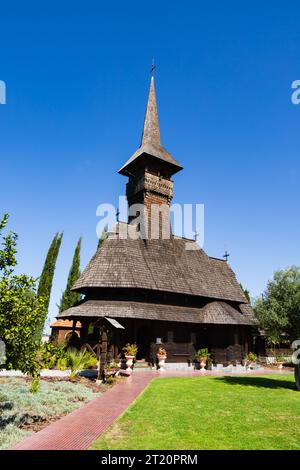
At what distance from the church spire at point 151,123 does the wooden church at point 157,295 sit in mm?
2380

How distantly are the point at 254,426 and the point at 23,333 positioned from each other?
6.19 meters

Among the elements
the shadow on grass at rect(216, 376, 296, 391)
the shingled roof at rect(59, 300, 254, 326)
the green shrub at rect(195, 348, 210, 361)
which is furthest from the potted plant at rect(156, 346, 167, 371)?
the shadow on grass at rect(216, 376, 296, 391)

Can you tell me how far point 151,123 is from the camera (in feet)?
118

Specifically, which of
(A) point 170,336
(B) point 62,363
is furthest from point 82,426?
(A) point 170,336

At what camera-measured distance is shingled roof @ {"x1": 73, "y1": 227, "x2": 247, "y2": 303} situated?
24641 mm

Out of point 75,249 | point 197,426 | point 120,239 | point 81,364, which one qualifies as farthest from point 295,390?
point 75,249

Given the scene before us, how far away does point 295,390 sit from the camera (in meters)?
14.5

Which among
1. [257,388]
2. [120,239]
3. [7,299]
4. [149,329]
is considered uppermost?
[120,239]

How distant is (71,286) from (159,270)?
16.1m

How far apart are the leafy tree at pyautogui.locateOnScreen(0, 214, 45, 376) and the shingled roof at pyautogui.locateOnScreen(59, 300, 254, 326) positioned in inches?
566

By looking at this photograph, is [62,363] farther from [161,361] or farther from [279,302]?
[279,302]

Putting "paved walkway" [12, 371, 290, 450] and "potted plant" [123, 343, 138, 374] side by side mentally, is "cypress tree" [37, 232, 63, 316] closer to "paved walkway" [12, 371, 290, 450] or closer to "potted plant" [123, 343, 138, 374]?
"potted plant" [123, 343, 138, 374]
